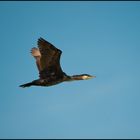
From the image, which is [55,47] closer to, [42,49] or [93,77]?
[42,49]

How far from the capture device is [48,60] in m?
19.9

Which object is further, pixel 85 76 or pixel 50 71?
pixel 85 76

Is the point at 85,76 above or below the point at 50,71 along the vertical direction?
below

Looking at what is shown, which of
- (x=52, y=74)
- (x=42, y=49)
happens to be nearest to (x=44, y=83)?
(x=52, y=74)

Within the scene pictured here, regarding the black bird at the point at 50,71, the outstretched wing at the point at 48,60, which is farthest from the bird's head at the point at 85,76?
the outstretched wing at the point at 48,60

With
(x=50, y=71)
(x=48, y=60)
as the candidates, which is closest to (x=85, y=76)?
(x=50, y=71)

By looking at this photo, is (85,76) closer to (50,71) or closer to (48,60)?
(50,71)

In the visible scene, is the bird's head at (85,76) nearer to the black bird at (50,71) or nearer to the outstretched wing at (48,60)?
the black bird at (50,71)

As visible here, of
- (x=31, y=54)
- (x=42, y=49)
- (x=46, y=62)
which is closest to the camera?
(x=42, y=49)

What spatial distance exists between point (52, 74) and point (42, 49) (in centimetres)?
211

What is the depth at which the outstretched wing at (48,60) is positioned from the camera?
1874cm

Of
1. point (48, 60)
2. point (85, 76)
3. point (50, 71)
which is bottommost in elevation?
point (85, 76)

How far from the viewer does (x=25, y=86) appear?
63.5 feet

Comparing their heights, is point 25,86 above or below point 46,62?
below
